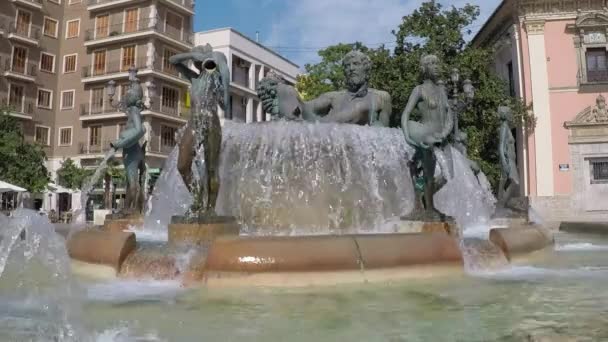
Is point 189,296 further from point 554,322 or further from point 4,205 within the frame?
point 4,205

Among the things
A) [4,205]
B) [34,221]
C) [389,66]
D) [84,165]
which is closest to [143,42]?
[84,165]

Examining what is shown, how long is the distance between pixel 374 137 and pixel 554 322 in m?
4.91

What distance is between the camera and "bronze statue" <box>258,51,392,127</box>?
358 inches

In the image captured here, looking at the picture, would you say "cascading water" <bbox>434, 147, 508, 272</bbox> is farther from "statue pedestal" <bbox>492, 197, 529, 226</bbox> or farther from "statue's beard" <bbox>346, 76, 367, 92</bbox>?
"statue's beard" <bbox>346, 76, 367, 92</bbox>

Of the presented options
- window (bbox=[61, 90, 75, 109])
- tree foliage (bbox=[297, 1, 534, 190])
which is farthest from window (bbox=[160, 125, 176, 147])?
tree foliage (bbox=[297, 1, 534, 190])

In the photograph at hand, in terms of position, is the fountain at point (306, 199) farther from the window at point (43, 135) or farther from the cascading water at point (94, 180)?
the window at point (43, 135)

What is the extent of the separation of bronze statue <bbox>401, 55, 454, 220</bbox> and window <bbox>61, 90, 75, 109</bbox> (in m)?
41.6

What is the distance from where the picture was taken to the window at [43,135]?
41375mm

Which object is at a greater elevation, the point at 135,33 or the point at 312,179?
the point at 135,33

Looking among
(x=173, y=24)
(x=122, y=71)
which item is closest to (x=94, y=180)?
(x=122, y=71)

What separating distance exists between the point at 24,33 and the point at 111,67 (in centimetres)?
645

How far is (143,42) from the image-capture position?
135ft

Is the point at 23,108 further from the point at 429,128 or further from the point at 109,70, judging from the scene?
the point at 429,128

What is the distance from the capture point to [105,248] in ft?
16.9
